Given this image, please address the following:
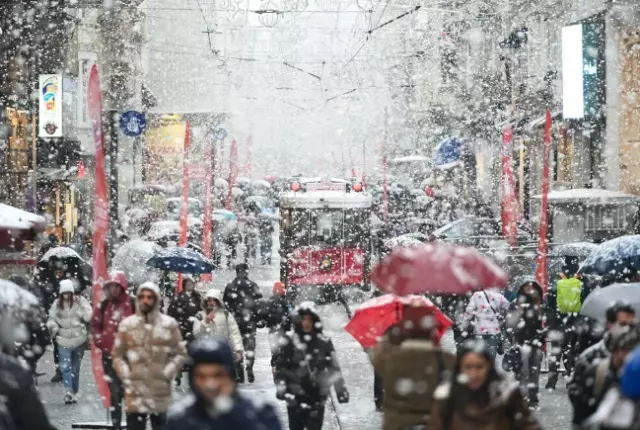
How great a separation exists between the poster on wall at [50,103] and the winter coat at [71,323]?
2077 centimetres

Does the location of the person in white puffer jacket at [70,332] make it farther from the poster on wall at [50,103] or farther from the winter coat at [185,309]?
the poster on wall at [50,103]

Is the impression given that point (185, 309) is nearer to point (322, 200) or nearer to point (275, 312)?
point (275, 312)

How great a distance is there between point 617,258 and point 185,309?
515cm

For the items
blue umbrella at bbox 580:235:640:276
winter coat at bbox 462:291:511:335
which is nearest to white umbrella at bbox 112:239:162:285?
winter coat at bbox 462:291:511:335

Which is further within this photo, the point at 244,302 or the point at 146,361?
the point at 244,302

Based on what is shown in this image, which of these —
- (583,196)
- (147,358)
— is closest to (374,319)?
(147,358)

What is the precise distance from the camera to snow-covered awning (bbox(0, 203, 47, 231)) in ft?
40.1

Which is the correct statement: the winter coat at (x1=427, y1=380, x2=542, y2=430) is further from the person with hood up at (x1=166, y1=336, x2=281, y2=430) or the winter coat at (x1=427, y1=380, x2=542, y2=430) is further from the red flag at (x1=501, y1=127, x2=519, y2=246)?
the red flag at (x1=501, y1=127, x2=519, y2=246)

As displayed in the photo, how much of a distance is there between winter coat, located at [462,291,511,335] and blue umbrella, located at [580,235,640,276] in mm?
1363

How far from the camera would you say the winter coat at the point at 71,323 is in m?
14.2

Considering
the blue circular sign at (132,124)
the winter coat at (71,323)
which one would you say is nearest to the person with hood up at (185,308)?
the winter coat at (71,323)

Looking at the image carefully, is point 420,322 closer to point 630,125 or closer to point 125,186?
point 630,125

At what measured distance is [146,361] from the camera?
31.7 ft

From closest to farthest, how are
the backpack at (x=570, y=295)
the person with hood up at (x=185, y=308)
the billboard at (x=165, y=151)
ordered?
the person with hood up at (x=185, y=308)
the backpack at (x=570, y=295)
the billboard at (x=165, y=151)
